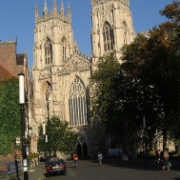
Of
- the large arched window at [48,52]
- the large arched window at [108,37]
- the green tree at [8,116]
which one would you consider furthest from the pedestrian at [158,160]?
the large arched window at [48,52]

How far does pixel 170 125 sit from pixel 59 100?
36841 millimetres

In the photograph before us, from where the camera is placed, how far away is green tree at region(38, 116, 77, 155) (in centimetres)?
6106

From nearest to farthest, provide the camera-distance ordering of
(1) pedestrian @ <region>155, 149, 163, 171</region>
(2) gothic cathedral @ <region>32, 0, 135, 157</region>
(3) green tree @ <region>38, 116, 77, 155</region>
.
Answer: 1. (1) pedestrian @ <region>155, 149, 163, 171</region>
2. (3) green tree @ <region>38, 116, 77, 155</region>
3. (2) gothic cathedral @ <region>32, 0, 135, 157</region>

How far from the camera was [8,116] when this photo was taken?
30234mm

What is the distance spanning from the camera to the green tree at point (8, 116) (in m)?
29.9

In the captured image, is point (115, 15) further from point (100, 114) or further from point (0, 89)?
point (0, 89)

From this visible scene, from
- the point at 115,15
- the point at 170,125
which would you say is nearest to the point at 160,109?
the point at 170,125

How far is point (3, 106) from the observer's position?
29859mm

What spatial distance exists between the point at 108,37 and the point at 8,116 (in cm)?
4118

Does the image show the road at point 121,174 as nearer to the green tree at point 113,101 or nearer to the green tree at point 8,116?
the green tree at point 8,116

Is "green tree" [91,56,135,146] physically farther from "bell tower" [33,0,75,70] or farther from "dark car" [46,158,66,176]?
"bell tower" [33,0,75,70]

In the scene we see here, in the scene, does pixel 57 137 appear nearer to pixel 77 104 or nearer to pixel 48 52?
pixel 77 104

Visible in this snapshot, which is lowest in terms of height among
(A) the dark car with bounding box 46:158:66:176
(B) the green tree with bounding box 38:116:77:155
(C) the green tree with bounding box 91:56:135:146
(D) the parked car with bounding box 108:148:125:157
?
(D) the parked car with bounding box 108:148:125:157

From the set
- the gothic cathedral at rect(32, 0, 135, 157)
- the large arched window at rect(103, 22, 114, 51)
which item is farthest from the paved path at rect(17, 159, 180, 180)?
the large arched window at rect(103, 22, 114, 51)
